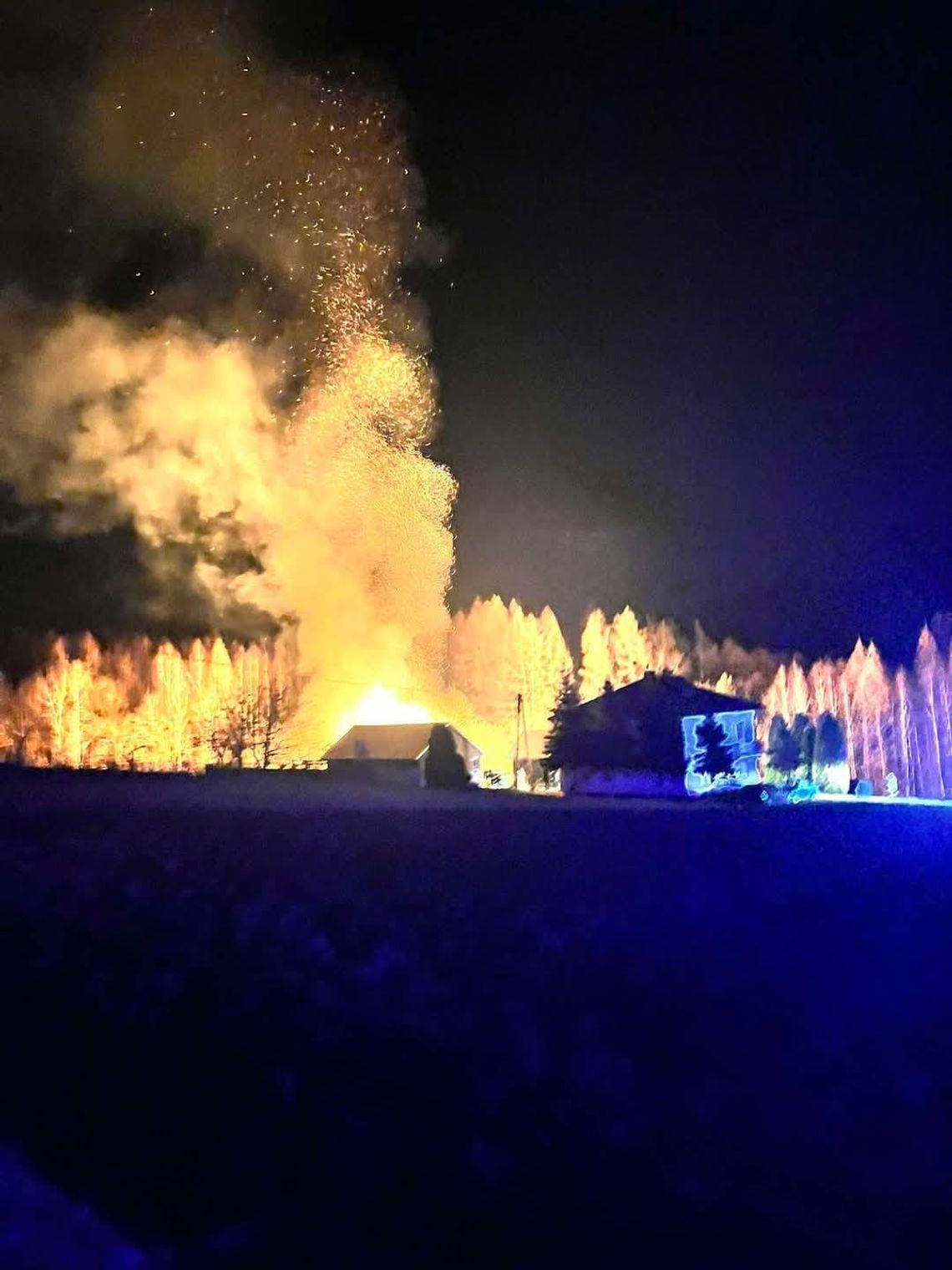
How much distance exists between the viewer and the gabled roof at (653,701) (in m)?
36.9

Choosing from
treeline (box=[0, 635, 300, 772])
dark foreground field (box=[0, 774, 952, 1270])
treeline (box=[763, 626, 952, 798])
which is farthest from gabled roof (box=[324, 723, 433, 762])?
treeline (box=[763, 626, 952, 798])

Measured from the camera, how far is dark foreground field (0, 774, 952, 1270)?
19.9 ft

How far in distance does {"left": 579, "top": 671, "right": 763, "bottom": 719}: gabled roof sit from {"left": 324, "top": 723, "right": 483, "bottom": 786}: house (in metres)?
7.19

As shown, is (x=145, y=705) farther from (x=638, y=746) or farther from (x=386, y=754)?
(x=638, y=746)

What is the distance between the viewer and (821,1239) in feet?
19.1

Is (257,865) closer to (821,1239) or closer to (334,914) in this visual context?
(334,914)

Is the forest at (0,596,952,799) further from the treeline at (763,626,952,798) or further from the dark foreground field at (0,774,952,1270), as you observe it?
the dark foreground field at (0,774,952,1270)

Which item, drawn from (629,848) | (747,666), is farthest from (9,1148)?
(747,666)

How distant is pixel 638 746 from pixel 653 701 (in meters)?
1.99

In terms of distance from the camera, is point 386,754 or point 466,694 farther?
point 466,694

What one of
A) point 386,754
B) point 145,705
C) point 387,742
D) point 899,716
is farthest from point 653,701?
point 145,705

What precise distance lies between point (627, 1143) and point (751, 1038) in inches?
69.7

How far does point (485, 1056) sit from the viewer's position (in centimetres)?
784

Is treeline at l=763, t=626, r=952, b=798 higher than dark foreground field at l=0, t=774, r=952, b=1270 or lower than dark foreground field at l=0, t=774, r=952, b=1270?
higher
